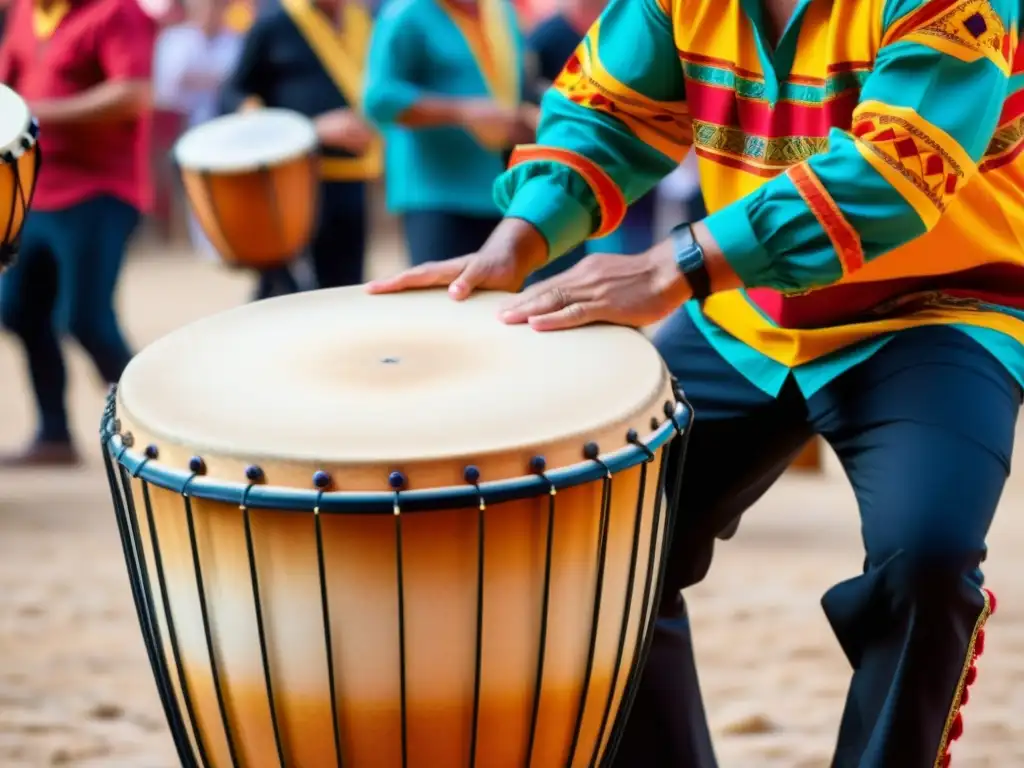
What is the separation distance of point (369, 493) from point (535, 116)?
2518mm

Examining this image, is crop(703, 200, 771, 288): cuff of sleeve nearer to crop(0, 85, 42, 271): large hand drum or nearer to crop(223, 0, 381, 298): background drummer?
crop(0, 85, 42, 271): large hand drum

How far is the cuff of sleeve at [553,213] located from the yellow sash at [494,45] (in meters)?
1.92

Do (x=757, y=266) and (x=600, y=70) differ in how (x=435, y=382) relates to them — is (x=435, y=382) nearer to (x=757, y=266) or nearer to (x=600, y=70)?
(x=757, y=266)

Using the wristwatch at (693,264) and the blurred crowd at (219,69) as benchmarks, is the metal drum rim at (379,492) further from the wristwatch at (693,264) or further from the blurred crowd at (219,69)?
the blurred crowd at (219,69)

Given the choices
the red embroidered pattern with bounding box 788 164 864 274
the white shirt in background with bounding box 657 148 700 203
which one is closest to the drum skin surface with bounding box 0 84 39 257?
the red embroidered pattern with bounding box 788 164 864 274

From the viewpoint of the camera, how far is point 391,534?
122cm

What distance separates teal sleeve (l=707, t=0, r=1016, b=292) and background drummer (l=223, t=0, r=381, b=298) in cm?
297

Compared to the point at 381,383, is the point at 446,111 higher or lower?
lower

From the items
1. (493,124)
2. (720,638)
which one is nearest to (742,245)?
(720,638)

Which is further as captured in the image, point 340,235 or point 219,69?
point 219,69

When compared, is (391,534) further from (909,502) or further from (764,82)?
(764,82)

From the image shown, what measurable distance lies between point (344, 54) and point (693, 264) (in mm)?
3081

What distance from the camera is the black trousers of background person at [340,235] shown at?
4.40m

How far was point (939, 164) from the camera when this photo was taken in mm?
1365
